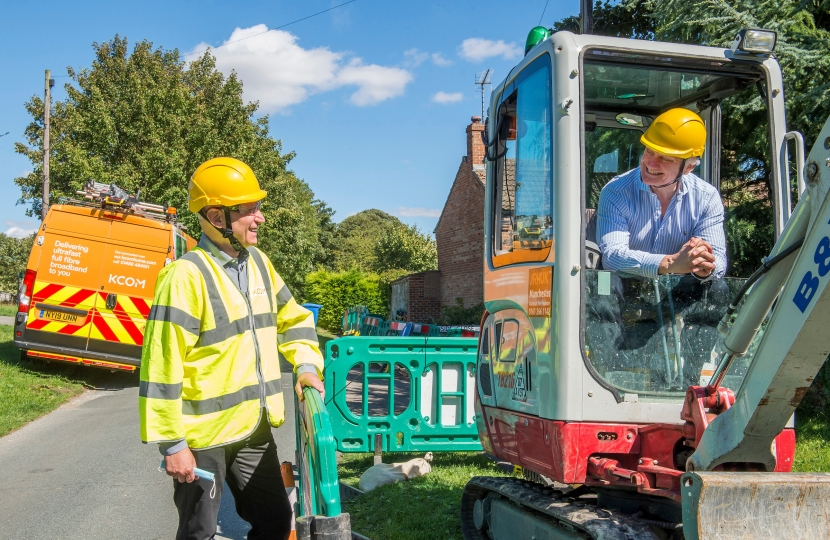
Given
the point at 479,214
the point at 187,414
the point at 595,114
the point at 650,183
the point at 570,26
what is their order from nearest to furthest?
the point at 187,414 < the point at 650,183 < the point at 595,114 < the point at 570,26 < the point at 479,214

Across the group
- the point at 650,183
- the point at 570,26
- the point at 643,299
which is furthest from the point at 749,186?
the point at 570,26

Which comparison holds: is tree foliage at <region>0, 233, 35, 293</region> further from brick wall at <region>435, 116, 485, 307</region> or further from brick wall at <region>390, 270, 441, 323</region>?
brick wall at <region>435, 116, 485, 307</region>

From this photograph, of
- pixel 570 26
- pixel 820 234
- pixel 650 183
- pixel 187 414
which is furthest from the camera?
pixel 570 26

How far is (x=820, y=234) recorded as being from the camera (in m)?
2.68

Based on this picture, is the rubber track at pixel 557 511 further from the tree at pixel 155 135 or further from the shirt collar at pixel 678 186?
the tree at pixel 155 135

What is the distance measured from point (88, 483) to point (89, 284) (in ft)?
21.4

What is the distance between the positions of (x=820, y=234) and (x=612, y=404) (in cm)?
144

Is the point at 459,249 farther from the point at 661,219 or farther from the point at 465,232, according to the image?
the point at 661,219

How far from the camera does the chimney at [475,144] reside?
77.7 feet

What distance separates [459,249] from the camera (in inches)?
976

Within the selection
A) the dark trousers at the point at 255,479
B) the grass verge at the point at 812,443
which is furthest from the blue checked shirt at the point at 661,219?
the grass verge at the point at 812,443

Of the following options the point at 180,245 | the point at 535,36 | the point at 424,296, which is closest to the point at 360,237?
the point at 424,296

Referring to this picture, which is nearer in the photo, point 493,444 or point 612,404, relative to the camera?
point 612,404

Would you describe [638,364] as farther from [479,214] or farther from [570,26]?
[479,214]
